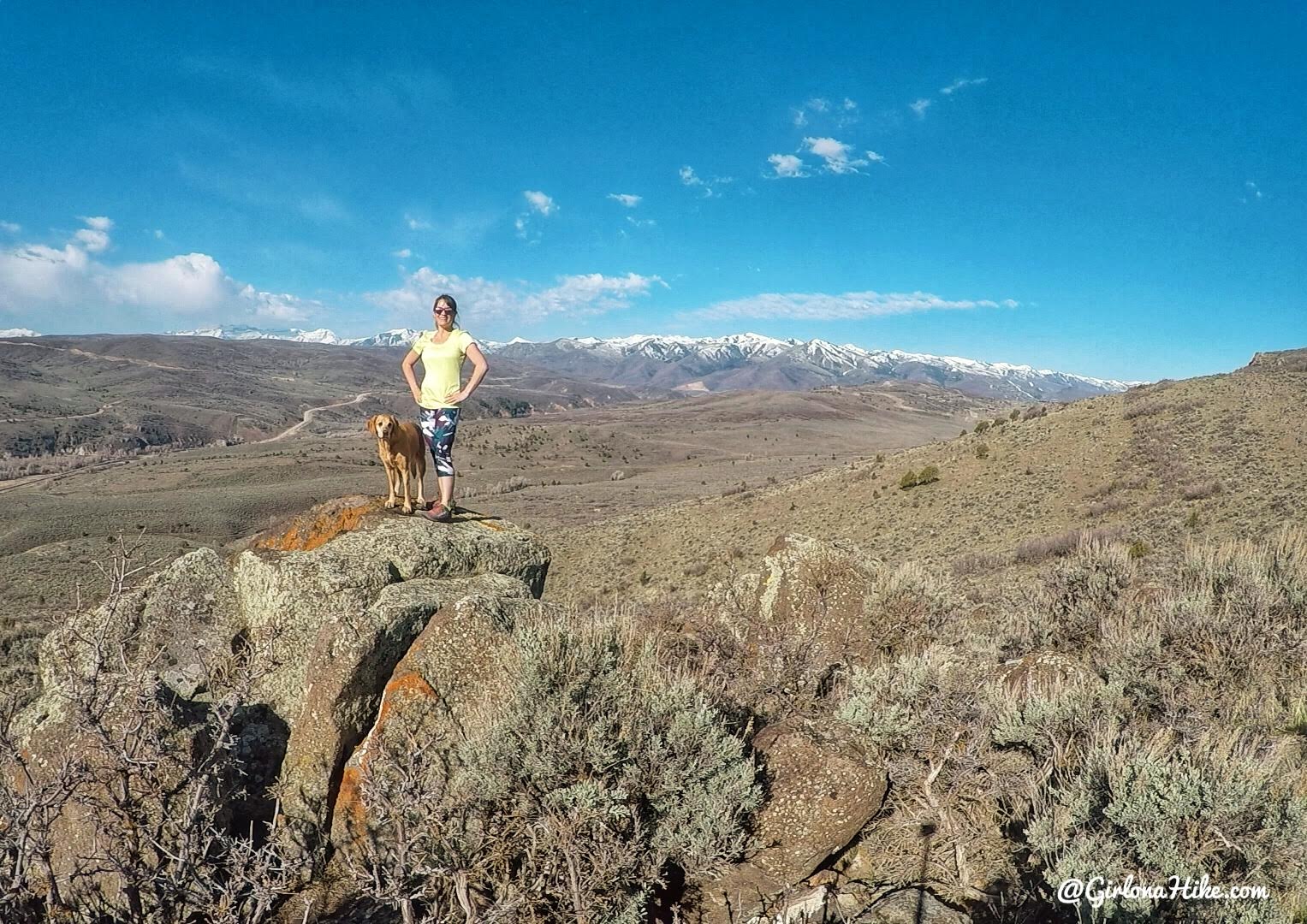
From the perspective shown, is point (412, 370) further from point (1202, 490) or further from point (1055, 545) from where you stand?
point (1202, 490)


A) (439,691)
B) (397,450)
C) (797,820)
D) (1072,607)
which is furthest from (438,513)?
(1072,607)

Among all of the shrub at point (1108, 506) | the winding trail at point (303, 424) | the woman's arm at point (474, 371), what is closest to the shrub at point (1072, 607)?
the woman's arm at point (474, 371)

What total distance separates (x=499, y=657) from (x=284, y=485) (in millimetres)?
72944

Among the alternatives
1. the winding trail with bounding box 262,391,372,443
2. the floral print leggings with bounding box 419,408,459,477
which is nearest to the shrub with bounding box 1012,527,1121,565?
the floral print leggings with bounding box 419,408,459,477

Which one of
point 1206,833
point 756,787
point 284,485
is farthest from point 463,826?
point 284,485

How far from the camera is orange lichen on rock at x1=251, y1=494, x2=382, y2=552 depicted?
643 centimetres

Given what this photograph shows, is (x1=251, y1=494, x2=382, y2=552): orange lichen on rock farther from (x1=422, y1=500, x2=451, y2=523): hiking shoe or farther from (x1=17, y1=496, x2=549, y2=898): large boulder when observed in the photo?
(x1=422, y1=500, x2=451, y2=523): hiking shoe

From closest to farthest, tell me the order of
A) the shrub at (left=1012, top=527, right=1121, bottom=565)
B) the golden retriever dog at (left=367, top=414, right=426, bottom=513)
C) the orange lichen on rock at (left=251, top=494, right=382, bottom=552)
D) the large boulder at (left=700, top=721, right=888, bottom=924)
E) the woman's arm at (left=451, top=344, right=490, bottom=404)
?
the large boulder at (left=700, top=721, right=888, bottom=924)
the woman's arm at (left=451, top=344, right=490, bottom=404)
the orange lichen on rock at (left=251, top=494, right=382, bottom=552)
the golden retriever dog at (left=367, top=414, right=426, bottom=513)
the shrub at (left=1012, top=527, right=1121, bottom=565)

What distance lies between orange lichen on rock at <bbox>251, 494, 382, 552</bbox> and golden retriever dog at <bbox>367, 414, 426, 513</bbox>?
1.01 ft

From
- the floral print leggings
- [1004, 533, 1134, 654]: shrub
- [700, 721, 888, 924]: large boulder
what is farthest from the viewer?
the floral print leggings

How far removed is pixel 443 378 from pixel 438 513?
1606mm

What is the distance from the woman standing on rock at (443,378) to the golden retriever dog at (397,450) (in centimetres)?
18

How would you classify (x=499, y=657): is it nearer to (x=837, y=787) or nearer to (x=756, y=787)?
(x=756, y=787)

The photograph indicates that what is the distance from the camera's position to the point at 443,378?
22.1 ft
